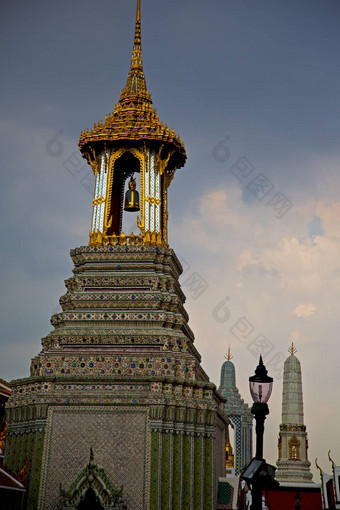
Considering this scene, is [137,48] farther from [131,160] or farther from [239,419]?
[239,419]

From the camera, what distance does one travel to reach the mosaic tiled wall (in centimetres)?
2600

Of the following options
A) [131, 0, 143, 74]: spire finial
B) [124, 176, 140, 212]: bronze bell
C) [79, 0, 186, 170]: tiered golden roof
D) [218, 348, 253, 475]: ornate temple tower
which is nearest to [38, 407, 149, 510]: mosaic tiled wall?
[124, 176, 140, 212]: bronze bell

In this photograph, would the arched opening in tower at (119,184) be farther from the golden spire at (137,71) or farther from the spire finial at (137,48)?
the spire finial at (137,48)

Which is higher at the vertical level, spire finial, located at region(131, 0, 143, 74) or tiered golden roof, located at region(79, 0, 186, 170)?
spire finial, located at region(131, 0, 143, 74)

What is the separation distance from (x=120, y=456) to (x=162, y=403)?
2320 millimetres

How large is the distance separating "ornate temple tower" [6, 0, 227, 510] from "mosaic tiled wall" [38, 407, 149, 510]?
0.03 m

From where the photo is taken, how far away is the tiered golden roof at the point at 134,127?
33219 millimetres

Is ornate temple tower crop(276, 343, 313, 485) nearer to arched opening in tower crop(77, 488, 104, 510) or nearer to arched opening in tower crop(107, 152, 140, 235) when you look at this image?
arched opening in tower crop(107, 152, 140, 235)

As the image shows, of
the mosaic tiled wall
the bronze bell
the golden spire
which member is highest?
the golden spire

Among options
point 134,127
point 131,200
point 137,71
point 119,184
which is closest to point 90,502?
point 131,200

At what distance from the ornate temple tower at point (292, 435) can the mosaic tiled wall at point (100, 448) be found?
29449 millimetres

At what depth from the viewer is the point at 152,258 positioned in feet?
102

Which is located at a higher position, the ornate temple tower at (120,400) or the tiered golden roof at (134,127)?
the tiered golden roof at (134,127)

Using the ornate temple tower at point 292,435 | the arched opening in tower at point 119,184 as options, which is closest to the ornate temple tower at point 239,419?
the ornate temple tower at point 292,435
